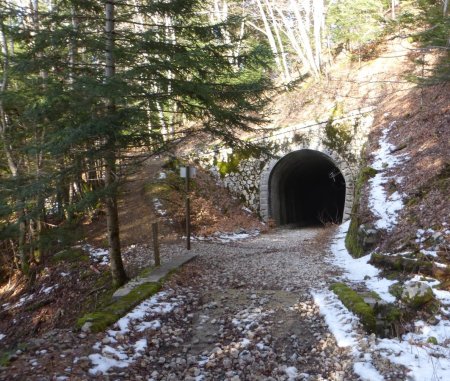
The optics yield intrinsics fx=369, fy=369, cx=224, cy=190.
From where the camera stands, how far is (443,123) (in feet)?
35.6

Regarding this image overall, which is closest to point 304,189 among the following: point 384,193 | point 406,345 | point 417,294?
point 384,193

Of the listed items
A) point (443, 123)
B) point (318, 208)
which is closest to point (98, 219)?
point (443, 123)

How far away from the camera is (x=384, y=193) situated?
957cm

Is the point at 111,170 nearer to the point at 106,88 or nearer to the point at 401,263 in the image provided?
the point at 106,88

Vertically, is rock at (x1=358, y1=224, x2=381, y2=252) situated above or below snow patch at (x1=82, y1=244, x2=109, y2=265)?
above

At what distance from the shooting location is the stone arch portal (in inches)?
650

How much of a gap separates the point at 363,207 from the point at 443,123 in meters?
3.96

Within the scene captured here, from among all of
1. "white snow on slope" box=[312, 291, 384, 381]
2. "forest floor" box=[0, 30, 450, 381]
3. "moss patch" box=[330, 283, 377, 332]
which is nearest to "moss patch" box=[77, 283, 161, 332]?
"forest floor" box=[0, 30, 450, 381]

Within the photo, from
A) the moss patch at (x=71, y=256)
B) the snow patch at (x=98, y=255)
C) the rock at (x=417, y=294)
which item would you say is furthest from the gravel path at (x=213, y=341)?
the moss patch at (x=71, y=256)

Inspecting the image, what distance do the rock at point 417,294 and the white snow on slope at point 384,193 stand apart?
2.97 meters

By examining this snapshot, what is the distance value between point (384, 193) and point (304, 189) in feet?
46.1

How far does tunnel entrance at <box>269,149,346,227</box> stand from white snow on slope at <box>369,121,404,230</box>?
10.5 ft

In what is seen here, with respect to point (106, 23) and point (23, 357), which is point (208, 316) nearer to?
point (23, 357)

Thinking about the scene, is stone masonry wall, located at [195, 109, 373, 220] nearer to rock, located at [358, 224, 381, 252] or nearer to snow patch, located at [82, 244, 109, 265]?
rock, located at [358, 224, 381, 252]
